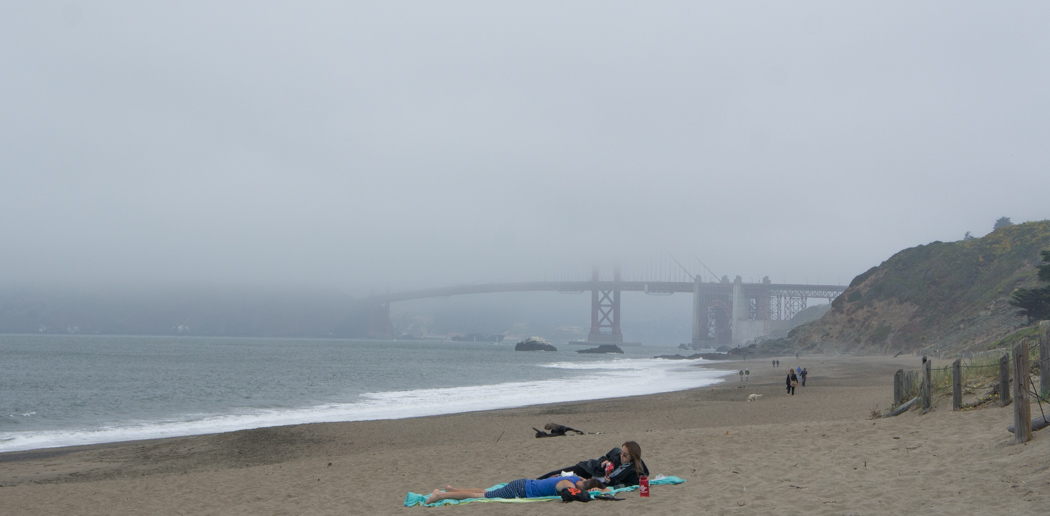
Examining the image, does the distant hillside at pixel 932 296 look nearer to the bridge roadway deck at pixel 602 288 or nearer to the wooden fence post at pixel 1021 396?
the wooden fence post at pixel 1021 396

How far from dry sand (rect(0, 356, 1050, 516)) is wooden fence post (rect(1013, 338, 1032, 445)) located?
3.8 inches

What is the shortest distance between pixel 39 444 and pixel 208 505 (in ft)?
28.7

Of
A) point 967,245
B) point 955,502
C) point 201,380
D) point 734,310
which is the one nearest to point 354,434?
A: point 955,502

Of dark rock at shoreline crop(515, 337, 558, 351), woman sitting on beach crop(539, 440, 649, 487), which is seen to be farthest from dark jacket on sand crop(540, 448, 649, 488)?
dark rock at shoreline crop(515, 337, 558, 351)

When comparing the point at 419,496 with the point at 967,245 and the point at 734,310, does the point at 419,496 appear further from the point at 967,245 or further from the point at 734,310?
the point at 734,310

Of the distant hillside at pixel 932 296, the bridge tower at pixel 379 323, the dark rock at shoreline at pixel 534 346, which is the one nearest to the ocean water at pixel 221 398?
the distant hillside at pixel 932 296

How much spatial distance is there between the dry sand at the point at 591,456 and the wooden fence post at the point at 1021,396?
0.10 metres

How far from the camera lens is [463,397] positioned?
23.2 metres

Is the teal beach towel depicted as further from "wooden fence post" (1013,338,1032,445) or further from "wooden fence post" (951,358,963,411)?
"wooden fence post" (951,358,963,411)

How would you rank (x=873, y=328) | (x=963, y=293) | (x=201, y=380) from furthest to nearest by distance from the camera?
(x=873, y=328)
(x=963, y=293)
(x=201, y=380)

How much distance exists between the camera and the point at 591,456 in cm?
878

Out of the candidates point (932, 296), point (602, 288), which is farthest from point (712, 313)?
point (932, 296)

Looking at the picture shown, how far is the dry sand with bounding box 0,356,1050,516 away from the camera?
17.7ft

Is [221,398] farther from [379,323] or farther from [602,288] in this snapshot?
[379,323]
